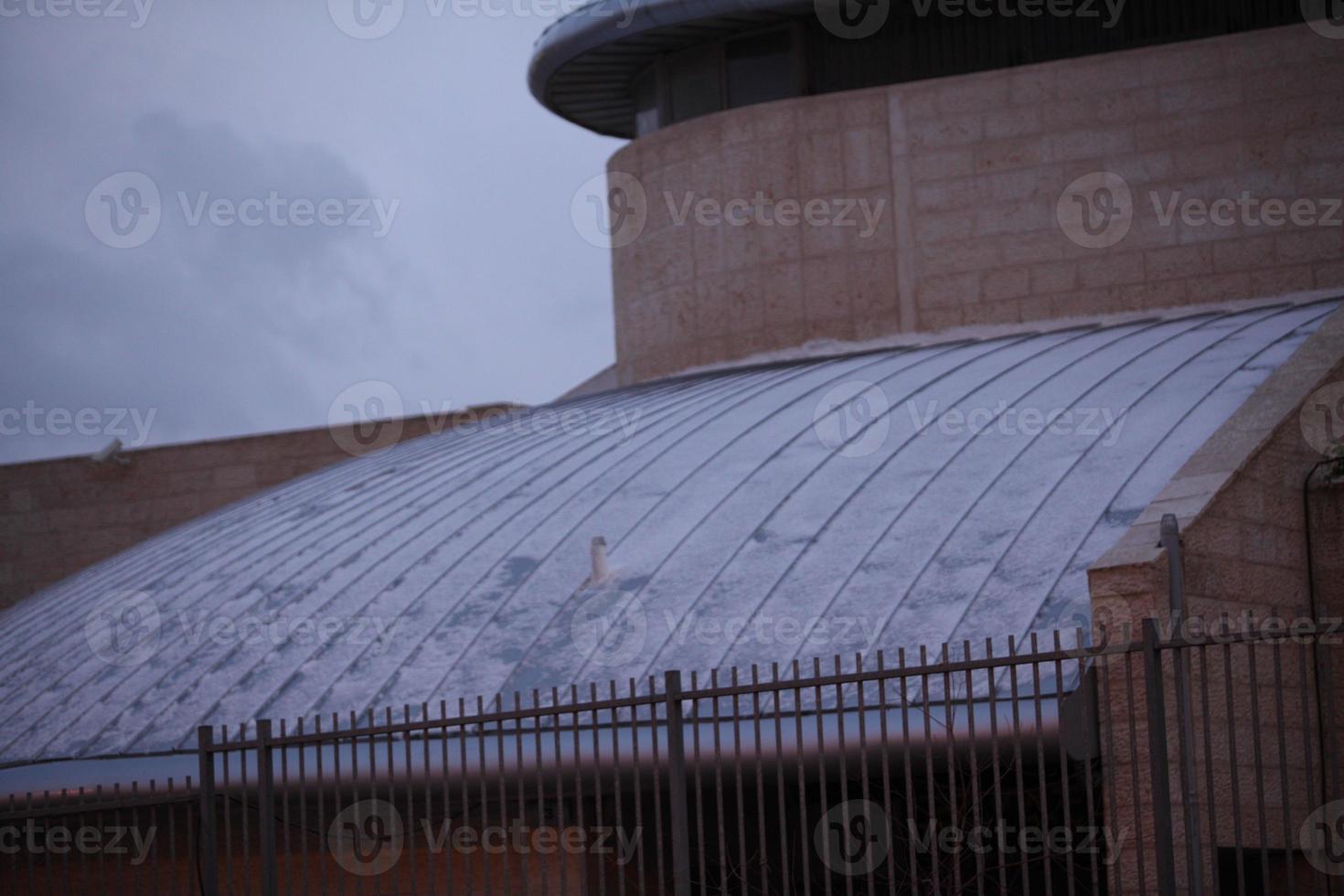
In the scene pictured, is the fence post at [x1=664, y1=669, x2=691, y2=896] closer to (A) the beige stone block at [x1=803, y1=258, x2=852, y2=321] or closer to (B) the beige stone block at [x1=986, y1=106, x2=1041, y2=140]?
(A) the beige stone block at [x1=803, y1=258, x2=852, y2=321]

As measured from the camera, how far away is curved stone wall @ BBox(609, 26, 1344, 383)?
1964cm

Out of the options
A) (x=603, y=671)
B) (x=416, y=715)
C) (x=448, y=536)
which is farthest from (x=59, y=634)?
(x=603, y=671)

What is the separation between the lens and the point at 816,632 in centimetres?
1293

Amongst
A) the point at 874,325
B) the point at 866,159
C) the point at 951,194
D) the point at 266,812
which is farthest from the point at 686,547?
the point at 866,159

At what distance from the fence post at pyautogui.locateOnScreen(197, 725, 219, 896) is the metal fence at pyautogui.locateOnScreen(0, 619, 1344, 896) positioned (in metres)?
0.02

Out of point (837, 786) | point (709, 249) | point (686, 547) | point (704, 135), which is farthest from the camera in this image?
point (704, 135)

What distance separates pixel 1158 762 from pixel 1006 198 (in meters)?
12.6

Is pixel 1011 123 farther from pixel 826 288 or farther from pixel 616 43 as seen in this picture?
pixel 616 43

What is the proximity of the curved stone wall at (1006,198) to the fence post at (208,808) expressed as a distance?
1075 cm

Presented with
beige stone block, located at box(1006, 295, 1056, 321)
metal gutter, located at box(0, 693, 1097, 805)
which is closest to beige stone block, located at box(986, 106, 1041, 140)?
beige stone block, located at box(1006, 295, 1056, 321)

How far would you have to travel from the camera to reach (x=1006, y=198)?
20641 mm

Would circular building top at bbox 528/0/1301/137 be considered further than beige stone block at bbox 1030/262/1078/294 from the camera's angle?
Yes

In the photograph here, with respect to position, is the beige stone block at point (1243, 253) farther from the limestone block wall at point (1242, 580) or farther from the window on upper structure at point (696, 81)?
the limestone block wall at point (1242, 580)

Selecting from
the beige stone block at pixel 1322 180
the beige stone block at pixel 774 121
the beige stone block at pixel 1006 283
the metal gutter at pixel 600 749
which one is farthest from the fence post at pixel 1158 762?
the beige stone block at pixel 774 121
